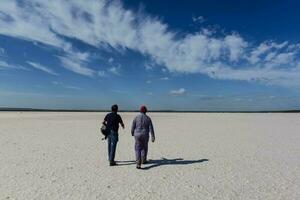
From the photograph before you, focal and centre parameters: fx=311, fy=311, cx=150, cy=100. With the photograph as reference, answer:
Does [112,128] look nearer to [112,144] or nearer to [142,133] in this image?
[112,144]

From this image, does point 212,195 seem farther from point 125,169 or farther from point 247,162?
point 247,162

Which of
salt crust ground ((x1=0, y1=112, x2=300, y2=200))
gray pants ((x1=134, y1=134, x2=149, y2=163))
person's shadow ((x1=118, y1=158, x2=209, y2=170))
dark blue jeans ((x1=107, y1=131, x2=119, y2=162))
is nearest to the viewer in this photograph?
salt crust ground ((x1=0, y1=112, x2=300, y2=200))

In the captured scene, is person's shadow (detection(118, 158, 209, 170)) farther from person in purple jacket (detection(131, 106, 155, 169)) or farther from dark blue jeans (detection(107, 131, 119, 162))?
dark blue jeans (detection(107, 131, 119, 162))

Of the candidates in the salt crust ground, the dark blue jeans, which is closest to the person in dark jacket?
the dark blue jeans

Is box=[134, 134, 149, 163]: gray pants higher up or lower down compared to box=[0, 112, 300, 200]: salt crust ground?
higher up

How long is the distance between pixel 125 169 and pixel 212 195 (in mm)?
3532

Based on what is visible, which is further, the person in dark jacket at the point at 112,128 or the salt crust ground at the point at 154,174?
the person in dark jacket at the point at 112,128

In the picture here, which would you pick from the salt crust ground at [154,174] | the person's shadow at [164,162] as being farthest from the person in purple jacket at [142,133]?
the salt crust ground at [154,174]

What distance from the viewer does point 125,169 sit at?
9891 mm

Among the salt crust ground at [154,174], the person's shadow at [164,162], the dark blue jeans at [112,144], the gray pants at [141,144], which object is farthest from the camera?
the person's shadow at [164,162]

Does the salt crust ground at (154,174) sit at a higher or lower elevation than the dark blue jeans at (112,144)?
lower

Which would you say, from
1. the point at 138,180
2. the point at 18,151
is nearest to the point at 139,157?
the point at 138,180

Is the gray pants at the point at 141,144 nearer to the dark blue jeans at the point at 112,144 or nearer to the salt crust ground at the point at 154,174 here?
the salt crust ground at the point at 154,174

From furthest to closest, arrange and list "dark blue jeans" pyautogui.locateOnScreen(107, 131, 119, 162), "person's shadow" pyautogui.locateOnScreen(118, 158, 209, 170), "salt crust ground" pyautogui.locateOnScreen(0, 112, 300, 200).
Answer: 1. "person's shadow" pyautogui.locateOnScreen(118, 158, 209, 170)
2. "dark blue jeans" pyautogui.locateOnScreen(107, 131, 119, 162)
3. "salt crust ground" pyautogui.locateOnScreen(0, 112, 300, 200)
